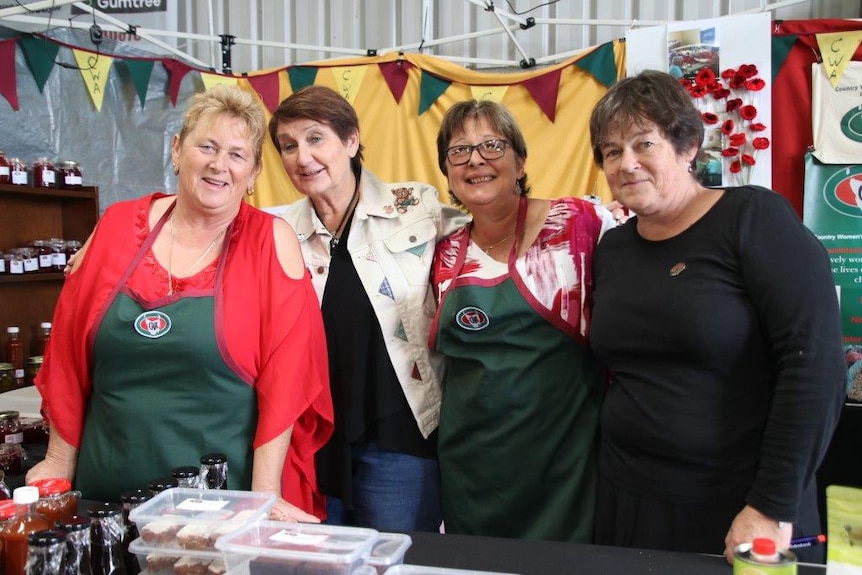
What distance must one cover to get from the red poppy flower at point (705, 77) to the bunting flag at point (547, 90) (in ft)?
2.12

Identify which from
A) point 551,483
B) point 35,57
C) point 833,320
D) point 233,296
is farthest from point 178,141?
point 35,57

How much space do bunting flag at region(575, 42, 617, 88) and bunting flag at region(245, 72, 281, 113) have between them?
1.73 meters

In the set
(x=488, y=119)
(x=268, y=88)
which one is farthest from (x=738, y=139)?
(x=268, y=88)

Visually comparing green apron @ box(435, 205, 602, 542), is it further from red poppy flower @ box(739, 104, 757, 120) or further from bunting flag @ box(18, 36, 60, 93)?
bunting flag @ box(18, 36, 60, 93)

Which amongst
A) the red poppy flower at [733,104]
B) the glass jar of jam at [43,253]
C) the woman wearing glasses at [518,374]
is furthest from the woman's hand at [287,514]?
the red poppy flower at [733,104]

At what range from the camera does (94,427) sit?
1.39 meters

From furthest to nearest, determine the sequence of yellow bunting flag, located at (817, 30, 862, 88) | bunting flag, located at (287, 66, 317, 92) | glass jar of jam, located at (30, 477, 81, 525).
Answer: bunting flag, located at (287, 66, 317, 92)
yellow bunting flag, located at (817, 30, 862, 88)
glass jar of jam, located at (30, 477, 81, 525)

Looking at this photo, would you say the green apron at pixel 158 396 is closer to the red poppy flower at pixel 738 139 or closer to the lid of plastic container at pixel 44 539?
the lid of plastic container at pixel 44 539

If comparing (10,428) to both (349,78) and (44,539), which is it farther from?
(349,78)

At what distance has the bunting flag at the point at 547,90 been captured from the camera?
10.9 ft

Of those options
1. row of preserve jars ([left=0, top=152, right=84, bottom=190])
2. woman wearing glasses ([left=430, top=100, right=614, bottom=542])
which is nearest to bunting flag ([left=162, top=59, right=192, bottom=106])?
row of preserve jars ([left=0, top=152, right=84, bottom=190])

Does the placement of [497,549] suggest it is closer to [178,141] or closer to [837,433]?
[178,141]

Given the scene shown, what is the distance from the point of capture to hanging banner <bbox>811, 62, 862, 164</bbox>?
9.63ft

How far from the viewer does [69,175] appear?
3.32m
